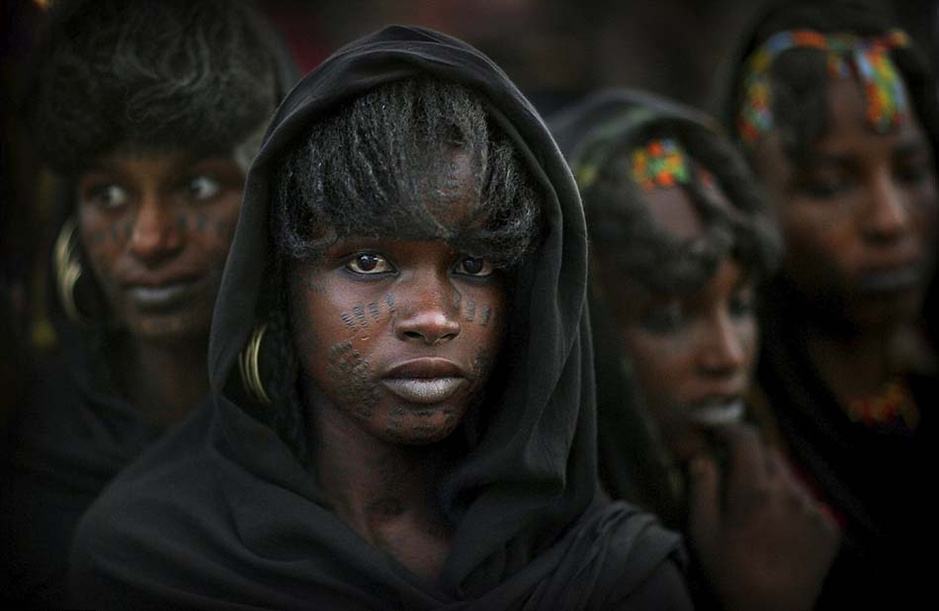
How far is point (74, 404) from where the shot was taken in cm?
308

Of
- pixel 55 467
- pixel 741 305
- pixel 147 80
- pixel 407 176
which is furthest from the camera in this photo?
pixel 741 305

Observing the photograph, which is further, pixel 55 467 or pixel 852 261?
pixel 852 261

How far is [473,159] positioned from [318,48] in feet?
15.3

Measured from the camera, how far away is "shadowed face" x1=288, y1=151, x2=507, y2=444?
7.10 feet

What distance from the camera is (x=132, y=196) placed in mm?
2875

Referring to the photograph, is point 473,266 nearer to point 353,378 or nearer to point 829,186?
point 353,378

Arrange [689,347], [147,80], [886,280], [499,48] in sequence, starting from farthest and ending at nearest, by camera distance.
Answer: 1. [499,48]
2. [886,280]
3. [689,347]
4. [147,80]

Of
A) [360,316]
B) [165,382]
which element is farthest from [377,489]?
[165,382]

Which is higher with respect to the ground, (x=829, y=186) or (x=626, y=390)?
(x=829, y=186)

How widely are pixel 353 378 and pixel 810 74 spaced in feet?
7.80

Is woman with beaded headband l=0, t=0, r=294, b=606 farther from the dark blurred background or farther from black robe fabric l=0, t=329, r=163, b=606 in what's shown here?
the dark blurred background

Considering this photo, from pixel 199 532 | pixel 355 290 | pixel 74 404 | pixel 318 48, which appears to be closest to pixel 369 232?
pixel 355 290

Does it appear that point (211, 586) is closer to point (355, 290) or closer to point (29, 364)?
point (355, 290)

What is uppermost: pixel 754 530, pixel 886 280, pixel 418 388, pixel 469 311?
pixel 469 311
